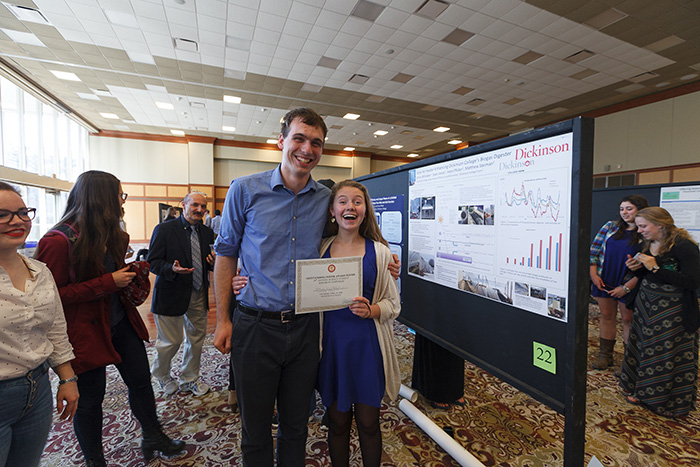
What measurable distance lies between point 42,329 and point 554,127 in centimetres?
208

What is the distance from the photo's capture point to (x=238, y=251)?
1.52 metres

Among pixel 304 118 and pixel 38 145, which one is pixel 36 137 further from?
pixel 304 118

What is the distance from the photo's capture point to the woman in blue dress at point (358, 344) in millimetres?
1537

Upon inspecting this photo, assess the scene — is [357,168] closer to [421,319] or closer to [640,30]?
[640,30]

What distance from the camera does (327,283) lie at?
141cm

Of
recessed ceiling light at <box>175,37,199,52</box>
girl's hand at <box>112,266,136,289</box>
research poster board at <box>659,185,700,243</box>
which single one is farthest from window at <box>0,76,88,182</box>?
research poster board at <box>659,185,700,243</box>

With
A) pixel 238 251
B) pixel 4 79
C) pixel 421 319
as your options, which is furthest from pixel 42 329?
pixel 4 79

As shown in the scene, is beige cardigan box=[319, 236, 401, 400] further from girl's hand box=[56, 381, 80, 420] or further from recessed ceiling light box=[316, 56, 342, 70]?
recessed ceiling light box=[316, 56, 342, 70]

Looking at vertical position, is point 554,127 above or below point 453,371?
above

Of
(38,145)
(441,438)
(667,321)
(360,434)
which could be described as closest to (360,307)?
(360,434)

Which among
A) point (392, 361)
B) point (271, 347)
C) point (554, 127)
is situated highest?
point (554, 127)

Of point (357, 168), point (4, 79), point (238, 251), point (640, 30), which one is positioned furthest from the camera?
point (357, 168)

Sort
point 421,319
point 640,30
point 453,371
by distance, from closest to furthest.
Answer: point 421,319
point 453,371
point 640,30

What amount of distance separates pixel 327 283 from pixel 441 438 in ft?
4.73
